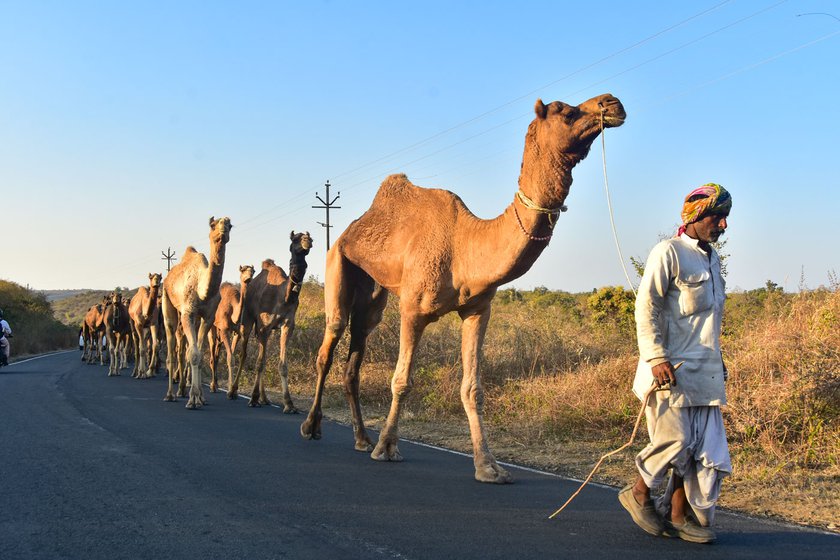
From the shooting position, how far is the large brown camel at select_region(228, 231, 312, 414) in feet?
47.3

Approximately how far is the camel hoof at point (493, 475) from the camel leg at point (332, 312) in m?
2.95

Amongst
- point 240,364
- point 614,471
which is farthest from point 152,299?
point 614,471

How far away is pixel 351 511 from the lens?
606 cm

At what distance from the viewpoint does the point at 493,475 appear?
721 centimetres

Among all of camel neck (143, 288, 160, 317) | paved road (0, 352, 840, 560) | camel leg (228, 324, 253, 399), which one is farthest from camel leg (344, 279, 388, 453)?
camel neck (143, 288, 160, 317)

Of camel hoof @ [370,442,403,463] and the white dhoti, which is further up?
the white dhoti

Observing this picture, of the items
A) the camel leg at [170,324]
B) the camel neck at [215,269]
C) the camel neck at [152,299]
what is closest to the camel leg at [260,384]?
the camel neck at [215,269]

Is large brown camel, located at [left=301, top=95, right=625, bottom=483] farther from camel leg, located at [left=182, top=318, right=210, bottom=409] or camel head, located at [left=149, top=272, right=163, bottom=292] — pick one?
camel head, located at [left=149, top=272, right=163, bottom=292]

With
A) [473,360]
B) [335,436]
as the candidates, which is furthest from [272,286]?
[473,360]

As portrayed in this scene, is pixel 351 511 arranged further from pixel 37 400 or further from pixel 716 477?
pixel 37 400

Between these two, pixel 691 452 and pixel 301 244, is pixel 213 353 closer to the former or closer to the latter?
pixel 301 244

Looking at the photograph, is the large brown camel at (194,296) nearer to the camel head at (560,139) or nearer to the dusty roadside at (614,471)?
the dusty roadside at (614,471)

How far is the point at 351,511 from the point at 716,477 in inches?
103

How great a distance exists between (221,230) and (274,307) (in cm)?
211
